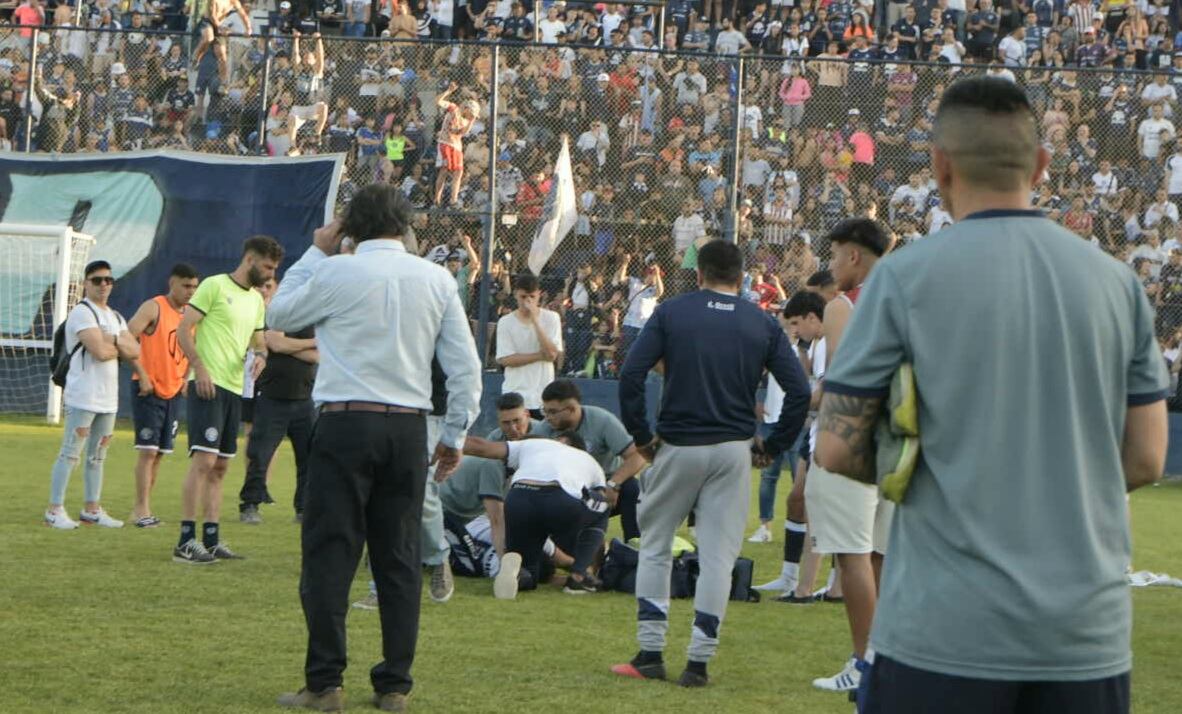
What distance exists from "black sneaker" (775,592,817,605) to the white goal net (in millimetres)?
15207

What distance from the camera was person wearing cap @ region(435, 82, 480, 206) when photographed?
2189cm

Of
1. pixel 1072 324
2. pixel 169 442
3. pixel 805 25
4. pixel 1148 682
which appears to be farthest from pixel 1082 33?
pixel 1072 324

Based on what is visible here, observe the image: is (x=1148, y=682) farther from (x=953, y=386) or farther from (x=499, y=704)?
(x=953, y=386)

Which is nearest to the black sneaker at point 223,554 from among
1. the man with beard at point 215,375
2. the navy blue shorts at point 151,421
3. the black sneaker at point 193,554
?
the man with beard at point 215,375

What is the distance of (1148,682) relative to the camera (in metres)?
8.09

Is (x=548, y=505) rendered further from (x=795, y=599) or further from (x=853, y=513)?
(x=853, y=513)

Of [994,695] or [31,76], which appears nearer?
[994,695]

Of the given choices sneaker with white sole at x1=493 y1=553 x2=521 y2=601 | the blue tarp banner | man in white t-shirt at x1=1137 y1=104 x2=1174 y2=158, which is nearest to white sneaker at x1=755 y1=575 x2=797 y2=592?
sneaker with white sole at x1=493 y1=553 x2=521 y2=601

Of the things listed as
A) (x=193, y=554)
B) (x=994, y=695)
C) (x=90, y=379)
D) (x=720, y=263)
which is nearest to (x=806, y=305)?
(x=720, y=263)

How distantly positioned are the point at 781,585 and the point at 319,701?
477cm

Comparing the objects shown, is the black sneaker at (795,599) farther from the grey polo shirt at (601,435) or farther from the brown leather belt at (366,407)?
the brown leather belt at (366,407)

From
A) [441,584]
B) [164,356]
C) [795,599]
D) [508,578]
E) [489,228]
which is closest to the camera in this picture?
[441,584]

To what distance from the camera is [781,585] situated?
10820 mm

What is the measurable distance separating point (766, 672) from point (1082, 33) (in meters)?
21.2
